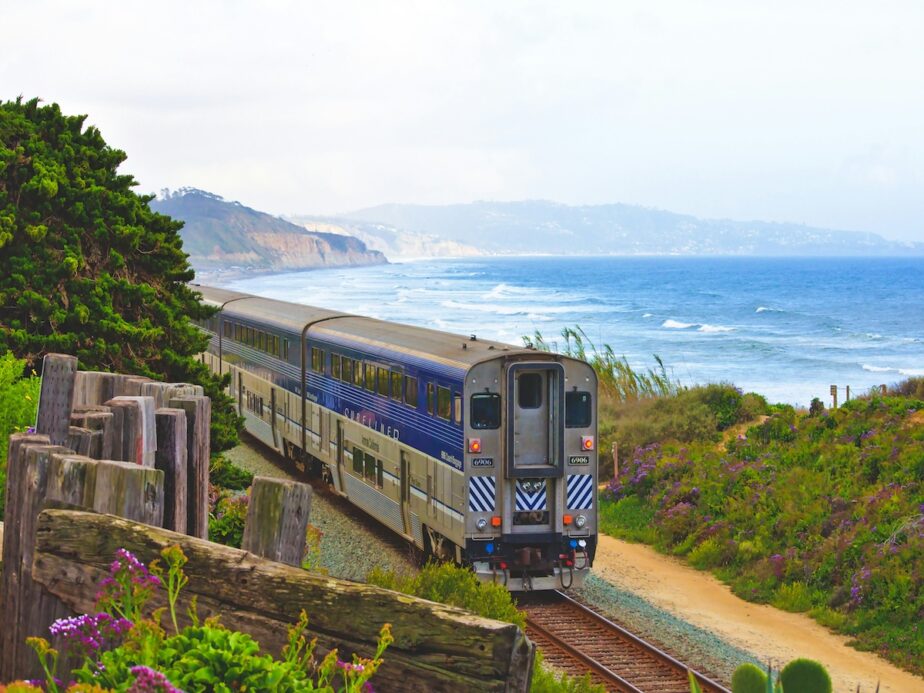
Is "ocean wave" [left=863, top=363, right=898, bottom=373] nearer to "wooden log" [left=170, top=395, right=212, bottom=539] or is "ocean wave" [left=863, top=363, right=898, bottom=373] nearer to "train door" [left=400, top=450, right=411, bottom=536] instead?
"train door" [left=400, top=450, right=411, bottom=536]

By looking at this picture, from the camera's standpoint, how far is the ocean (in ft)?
223

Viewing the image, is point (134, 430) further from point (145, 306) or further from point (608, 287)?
point (608, 287)

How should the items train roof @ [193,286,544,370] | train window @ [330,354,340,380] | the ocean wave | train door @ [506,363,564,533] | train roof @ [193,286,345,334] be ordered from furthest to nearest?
the ocean wave → train roof @ [193,286,345,334] → train window @ [330,354,340,380] → train roof @ [193,286,544,370] → train door @ [506,363,564,533]

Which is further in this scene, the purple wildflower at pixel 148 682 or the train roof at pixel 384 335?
the train roof at pixel 384 335

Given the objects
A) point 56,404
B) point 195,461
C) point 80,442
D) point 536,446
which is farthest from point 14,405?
point 536,446

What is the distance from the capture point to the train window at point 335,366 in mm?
21859

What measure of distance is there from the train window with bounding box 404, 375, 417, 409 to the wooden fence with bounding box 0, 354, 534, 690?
33.9ft

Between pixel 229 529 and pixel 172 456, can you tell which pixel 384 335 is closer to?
pixel 229 529

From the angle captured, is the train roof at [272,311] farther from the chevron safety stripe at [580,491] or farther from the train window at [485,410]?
the chevron safety stripe at [580,491]

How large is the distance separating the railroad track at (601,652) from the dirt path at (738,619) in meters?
1.77

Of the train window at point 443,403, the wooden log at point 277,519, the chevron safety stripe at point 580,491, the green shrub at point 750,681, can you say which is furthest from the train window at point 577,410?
the wooden log at point 277,519

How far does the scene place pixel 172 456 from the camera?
7129mm

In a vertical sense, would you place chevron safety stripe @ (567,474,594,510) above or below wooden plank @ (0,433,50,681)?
below

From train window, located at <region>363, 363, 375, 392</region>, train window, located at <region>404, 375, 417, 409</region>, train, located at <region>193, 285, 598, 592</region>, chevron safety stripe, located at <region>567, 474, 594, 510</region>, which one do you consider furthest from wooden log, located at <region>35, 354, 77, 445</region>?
train window, located at <region>363, 363, 375, 392</region>
